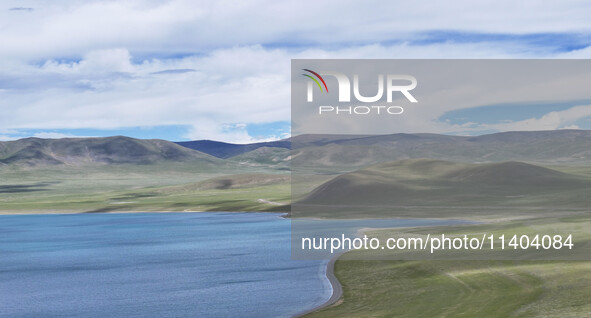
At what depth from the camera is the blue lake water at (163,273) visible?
2203 inches

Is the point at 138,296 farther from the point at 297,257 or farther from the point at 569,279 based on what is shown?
the point at 569,279

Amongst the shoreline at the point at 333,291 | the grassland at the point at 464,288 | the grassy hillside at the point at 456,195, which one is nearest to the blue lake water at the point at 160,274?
the shoreline at the point at 333,291

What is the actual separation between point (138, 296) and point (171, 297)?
3.42 meters

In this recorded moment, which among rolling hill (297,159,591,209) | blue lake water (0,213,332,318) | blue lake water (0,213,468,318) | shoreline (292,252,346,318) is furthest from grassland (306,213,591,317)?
rolling hill (297,159,591,209)

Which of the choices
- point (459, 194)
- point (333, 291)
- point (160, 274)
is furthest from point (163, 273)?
point (459, 194)

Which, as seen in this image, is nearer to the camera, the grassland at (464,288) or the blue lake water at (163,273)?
the grassland at (464,288)

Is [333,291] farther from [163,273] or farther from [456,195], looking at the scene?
[456,195]

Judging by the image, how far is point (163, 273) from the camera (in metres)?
76.6

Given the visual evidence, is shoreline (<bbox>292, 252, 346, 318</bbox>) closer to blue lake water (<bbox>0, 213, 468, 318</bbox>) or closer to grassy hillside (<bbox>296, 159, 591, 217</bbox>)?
blue lake water (<bbox>0, 213, 468, 318</bbox>)

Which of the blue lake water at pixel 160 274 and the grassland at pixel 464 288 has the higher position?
the grassland at pixel 464 288

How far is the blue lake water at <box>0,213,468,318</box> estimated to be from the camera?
184 ft

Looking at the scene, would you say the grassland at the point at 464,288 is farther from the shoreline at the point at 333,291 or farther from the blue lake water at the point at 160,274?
the blue lake water at the point at 160,274

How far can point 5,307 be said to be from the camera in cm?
5919

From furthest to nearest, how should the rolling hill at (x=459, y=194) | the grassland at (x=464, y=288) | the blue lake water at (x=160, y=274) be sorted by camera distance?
1. the rolling hill at (x=459, y=194)
2. the blue lake water at (x=160, y=274)
3. the grassland at (x=464, y=288)
